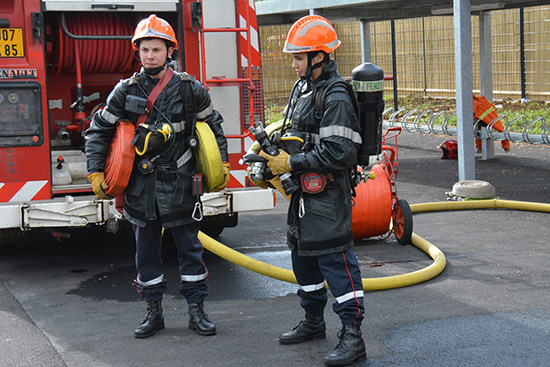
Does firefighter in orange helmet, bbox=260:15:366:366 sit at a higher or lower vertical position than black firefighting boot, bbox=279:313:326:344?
higher

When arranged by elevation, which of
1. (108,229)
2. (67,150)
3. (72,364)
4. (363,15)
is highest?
(363,15)

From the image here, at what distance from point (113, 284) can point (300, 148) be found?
2.50 meters

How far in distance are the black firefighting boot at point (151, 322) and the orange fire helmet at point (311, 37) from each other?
1.89 metres

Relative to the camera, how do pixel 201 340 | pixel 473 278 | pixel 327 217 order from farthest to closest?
pixel 473 278 < pixel 201 340 < pixel 327 217

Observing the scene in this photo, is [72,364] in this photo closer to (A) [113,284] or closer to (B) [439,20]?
(A) [113,284]

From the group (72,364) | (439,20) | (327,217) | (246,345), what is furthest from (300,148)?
(439,20)

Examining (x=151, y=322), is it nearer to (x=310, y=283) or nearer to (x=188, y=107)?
(x=310, y=283)

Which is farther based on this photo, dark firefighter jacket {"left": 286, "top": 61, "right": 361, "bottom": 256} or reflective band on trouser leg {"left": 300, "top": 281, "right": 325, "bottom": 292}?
reflective band on trouser leg {"left": 300, "top": 281, "right": 325, "bottom": 292}

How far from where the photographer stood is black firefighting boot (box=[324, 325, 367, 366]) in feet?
14.1

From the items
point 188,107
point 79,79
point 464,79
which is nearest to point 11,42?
point 79,79

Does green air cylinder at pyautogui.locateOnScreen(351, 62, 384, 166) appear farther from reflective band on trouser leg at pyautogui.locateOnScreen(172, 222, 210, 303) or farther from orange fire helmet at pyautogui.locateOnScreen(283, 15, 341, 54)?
reflective band on trouser leg at pyautogui.locateOnScreen(172, 222, 210, 303)

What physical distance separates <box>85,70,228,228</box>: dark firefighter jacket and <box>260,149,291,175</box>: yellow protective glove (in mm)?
723

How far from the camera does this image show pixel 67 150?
792cm

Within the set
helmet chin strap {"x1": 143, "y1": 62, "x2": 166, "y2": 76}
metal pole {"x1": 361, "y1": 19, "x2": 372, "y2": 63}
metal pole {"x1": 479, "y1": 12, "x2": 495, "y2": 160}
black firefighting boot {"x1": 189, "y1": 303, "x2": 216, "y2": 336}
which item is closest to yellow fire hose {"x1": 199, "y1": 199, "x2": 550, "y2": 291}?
black firefighting boot {"x1": 189, "y1": 303, "x2": 216, "y2": 336}
